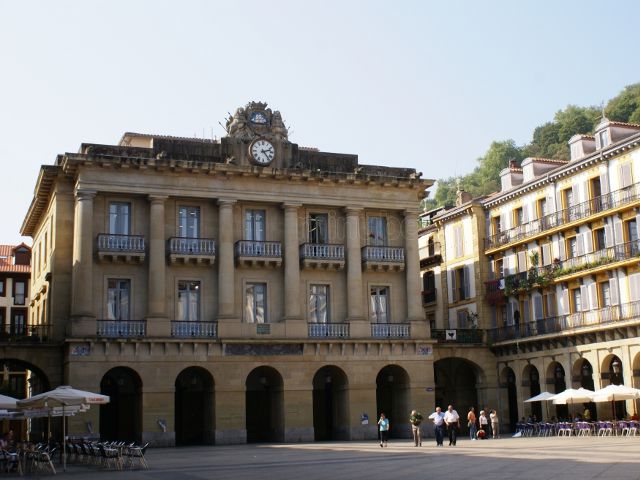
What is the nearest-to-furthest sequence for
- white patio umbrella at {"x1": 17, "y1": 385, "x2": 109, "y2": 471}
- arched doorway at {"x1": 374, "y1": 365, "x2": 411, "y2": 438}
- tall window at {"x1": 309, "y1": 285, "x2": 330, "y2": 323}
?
white patio umbrella at {"x1": 17, "y1": 385, "x2": 109, "y2": 471}
tall window at {"x1": 309, "y1": 285, "x2": 330, "y2": 323}
arched doorway at {"x1": 374, "y1": 365, "x2": 411, "y2": 438}

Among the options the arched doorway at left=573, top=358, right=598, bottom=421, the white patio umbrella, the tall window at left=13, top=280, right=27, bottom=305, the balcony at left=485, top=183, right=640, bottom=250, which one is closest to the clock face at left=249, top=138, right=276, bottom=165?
the balcony at left=485, top=183, right=640, bottom=250

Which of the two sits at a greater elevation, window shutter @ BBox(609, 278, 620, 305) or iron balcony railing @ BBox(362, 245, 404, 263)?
iron balcony railing @ BBox(362, 245, 404, 263)

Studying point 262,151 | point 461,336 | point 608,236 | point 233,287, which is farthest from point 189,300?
point 608,236

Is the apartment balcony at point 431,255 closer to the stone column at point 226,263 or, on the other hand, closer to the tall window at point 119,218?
the stone column at point 226,263

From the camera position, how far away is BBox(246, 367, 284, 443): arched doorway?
49.5m

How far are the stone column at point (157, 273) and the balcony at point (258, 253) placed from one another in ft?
13.7

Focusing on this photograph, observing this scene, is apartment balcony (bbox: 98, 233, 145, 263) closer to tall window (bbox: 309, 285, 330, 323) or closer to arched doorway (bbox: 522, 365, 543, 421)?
tall window (bbox: 309, 285, 330, 323)

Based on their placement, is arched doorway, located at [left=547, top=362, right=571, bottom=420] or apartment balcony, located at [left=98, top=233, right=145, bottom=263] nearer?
apartment balcony, located at [left=98, top=233, right=145, bottom=263]

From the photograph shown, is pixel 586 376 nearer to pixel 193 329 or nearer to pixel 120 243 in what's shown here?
pixel 193 329

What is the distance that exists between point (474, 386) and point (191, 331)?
70.7ft

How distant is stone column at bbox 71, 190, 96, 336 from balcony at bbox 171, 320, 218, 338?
4243 mm

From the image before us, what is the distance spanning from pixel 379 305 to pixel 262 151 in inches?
443

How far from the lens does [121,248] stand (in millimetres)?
46344

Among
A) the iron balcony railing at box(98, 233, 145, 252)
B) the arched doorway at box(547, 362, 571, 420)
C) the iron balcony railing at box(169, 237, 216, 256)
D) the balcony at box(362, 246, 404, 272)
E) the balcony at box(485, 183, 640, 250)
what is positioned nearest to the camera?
the iron balcony railing at box(98, 233, 145, 252)
